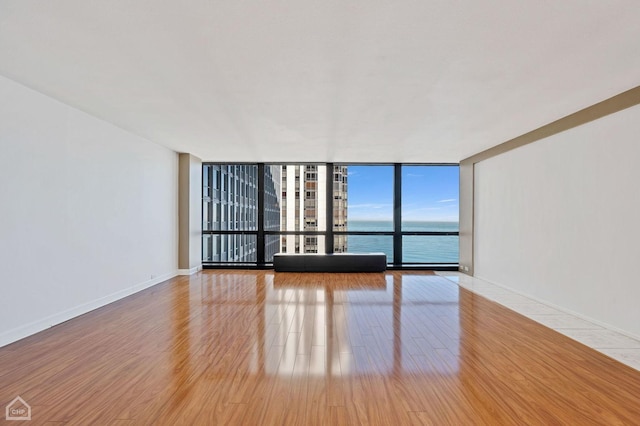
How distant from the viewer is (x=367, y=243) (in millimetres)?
8305

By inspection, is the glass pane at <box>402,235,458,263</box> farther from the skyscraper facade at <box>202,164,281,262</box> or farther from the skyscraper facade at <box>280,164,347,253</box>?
the skyscraper facade at <box>202,164,281,262</box>

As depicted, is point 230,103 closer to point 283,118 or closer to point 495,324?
point 283,118

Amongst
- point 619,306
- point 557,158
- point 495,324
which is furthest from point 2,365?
point 557,158

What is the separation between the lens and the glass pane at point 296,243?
8312 mm

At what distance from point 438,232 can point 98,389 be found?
24.2ft

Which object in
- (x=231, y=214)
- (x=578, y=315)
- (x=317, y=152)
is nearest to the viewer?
(x=578, y=315)

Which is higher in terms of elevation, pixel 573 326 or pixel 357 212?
pixel 357 212

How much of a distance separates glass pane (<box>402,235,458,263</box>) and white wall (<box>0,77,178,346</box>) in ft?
19.4

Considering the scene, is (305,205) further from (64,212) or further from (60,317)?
(60,317)

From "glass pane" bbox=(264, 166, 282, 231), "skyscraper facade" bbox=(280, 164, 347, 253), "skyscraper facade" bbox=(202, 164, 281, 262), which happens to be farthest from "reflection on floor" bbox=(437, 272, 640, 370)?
"skyscraper facade" bbox=(202, 164, 281, 262)

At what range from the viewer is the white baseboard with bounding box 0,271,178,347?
3297 millimetres

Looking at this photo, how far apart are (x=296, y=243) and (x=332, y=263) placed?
1.21 m

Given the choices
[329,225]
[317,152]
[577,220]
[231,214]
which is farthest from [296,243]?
[577,220]

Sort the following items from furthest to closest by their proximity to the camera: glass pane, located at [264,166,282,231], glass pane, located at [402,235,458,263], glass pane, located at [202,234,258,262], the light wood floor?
glass pane, located at [264,166,282,231] → glass pane, located at [202,234,258,262] → glass pane, located at [402,235,458,263] → the light wood floor
